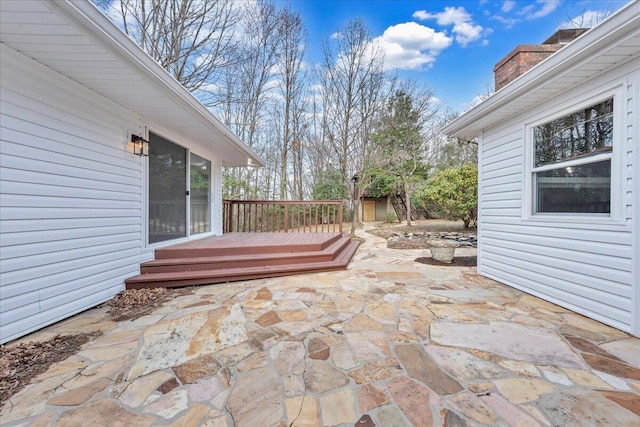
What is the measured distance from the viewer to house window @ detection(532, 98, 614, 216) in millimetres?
2381

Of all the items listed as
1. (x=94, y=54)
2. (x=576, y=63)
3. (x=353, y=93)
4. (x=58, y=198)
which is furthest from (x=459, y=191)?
(x=58, y=198)

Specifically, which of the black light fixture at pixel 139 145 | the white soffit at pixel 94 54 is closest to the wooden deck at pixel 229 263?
the black light fixture at pixel 139 145

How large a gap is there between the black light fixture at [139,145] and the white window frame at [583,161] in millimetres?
5140

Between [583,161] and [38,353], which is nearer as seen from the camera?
[38,353]

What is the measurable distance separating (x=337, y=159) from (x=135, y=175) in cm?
651

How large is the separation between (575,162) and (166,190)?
5.42 meters

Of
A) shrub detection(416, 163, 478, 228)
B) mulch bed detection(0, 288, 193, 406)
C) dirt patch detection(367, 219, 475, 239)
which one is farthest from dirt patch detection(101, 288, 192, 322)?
shrub detection(416, 163, 478, 228)

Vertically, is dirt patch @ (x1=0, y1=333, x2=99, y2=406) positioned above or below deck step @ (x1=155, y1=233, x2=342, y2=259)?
below

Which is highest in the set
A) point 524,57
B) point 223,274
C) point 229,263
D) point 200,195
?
point 524,57

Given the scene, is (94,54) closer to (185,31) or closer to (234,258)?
(234,258)

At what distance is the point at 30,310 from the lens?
2188 mm

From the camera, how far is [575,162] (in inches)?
104

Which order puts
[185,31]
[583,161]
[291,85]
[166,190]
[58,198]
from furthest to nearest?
[291,85], [185,31], [166,190], [583,161], [58,198]

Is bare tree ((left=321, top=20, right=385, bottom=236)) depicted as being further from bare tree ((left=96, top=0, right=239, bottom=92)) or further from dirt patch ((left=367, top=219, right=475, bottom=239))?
bare tree ((left=96, top=0, right=239, bottom=92))
